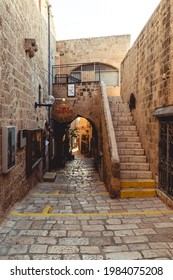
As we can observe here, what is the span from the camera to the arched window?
17.0 meters

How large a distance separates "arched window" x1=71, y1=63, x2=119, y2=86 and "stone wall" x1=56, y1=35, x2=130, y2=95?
0.32 meters

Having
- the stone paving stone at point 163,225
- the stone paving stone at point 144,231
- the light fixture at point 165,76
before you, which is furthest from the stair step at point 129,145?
the stone paving stone at point 144,231

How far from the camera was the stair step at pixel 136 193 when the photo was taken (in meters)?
5.79

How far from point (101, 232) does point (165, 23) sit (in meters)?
5.07

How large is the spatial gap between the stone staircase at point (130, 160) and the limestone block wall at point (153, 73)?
0.28 m

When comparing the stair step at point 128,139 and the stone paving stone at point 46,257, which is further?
the stair step at point 128,139

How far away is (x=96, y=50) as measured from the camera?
17.0 m

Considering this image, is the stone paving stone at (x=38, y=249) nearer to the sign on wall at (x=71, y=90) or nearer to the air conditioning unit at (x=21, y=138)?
the air conditioning unit at (x=21, y=138)

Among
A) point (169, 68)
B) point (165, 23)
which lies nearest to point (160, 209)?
point (169, 68)

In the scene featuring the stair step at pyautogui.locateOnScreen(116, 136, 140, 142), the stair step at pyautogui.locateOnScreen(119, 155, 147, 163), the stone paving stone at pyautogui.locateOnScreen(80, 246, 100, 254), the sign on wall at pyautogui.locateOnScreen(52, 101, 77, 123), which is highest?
the sign on wall at pyautogui.locateOnScreen(52, 101, 77, 123)

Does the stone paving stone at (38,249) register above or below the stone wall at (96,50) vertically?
below

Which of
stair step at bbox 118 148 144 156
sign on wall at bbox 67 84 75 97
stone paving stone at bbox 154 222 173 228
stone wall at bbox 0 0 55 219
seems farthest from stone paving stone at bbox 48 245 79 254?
sign on wall at bbox 67 84 75 97

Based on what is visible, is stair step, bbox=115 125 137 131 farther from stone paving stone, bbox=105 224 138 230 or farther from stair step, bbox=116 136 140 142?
stone paving stone, bbox=105 224 138 230

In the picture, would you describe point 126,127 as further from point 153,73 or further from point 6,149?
point 6,149
